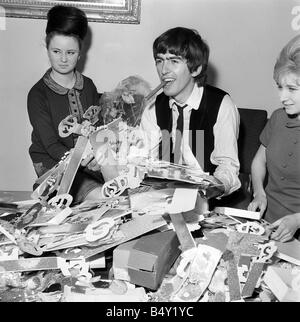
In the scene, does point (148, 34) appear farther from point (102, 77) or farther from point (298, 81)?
point (298, 81)

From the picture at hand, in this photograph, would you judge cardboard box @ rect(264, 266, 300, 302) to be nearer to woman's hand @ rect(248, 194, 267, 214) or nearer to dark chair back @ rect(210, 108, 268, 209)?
woman's hand @ rect(248, 194, 267, 214)

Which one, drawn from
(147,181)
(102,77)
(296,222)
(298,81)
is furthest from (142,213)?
(102,77)

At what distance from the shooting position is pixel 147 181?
3.05ft

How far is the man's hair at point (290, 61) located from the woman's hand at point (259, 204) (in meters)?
0.36

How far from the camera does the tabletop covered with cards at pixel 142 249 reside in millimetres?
820

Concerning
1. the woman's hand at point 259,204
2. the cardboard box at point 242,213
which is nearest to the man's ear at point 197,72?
the woman's hand at point 259,204

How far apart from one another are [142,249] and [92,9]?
129 centimetres

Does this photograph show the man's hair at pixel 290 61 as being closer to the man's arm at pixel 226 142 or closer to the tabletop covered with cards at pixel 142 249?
the man's arm at pixel 226 142

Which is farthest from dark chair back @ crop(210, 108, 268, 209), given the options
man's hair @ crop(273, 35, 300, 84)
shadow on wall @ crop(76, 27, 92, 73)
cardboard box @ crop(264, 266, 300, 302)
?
cardboard box @ crop(264, 266, 300, 302)

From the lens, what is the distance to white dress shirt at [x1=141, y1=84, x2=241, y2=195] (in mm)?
1356

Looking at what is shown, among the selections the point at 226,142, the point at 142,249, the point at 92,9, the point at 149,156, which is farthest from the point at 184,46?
the point at 142,249

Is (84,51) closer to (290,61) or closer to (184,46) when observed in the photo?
(184,46)
